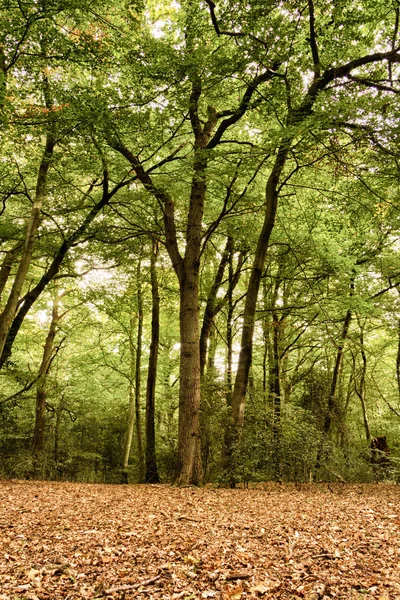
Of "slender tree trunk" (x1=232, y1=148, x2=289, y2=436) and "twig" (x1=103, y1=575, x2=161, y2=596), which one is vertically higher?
"slender tree trunk" (x1=232, y1=148, x2=289, y2=436)

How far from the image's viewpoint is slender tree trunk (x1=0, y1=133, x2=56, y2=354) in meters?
8.12

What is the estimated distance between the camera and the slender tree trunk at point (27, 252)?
26.6 ft

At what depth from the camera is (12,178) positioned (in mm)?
10148

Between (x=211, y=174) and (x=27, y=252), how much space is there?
4141 mm

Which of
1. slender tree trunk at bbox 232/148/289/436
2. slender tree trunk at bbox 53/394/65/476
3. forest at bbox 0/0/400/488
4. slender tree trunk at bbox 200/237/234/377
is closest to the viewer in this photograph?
forest at bbox 0/0/400/488

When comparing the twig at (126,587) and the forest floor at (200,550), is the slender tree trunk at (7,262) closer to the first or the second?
the forest floor at (200,550)

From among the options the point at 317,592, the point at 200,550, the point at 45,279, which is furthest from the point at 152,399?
the point at 317,592

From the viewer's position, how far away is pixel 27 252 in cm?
845

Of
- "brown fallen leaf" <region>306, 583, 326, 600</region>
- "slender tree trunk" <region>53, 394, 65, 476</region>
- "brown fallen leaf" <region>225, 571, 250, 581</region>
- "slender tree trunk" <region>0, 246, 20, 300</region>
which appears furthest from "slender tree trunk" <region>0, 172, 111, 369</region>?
"brown fallen leaf" <region>306, 583, 326, 600</region>

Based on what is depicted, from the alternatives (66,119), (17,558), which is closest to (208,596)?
(17,558)

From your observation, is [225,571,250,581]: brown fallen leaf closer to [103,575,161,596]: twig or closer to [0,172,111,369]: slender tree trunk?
[103,575,161,596]: twig

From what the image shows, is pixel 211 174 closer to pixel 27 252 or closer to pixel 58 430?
pixel 27 252

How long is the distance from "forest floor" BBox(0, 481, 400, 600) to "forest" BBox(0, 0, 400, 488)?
2.86 metres

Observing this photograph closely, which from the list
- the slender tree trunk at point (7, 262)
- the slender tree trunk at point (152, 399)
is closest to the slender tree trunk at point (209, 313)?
the slender tree trunk at point (152, 399)
